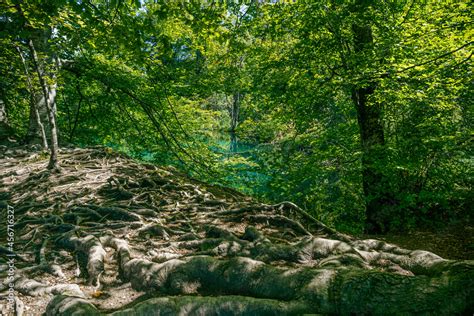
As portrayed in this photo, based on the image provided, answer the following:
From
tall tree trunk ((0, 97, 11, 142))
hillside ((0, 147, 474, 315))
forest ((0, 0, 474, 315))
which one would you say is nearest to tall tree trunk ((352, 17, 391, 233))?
forest ((0, 0, 474, 315))

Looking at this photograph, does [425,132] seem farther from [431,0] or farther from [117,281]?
[117,281]

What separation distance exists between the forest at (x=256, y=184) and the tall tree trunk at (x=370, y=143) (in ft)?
0.14

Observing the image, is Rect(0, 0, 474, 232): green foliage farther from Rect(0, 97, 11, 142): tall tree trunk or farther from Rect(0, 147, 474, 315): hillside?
Rect(0, 147, 474, 315): hillside

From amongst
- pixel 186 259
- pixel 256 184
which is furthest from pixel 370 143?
pixel 186 259

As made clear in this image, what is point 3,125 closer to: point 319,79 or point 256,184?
point 256,184

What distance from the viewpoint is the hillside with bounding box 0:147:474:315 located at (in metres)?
2.58

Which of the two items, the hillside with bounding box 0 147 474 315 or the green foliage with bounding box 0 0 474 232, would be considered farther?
the green foliage with bounding box 0 0 474 232

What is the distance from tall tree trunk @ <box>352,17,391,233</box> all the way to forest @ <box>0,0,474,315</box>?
1.7 inches

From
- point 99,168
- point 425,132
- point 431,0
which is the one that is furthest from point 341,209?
point 99,168

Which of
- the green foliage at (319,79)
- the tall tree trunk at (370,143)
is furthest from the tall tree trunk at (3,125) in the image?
the tall tree trunk at (370,143)

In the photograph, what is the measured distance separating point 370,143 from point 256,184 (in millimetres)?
3854

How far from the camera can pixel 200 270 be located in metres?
3.54

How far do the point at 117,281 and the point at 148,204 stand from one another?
8.56 ft

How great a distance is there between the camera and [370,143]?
8.23 m
